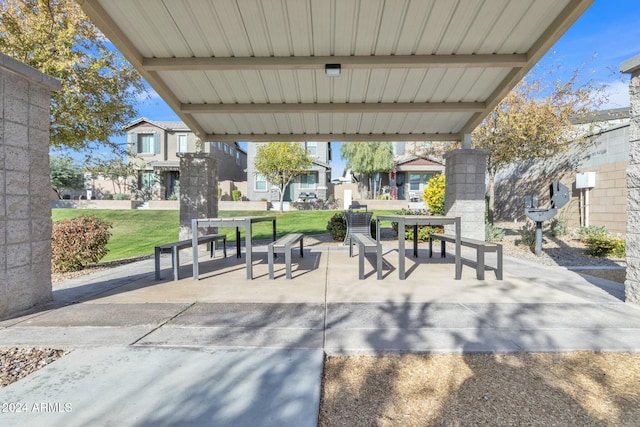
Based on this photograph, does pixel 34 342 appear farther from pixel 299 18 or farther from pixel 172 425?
pixel 299 18

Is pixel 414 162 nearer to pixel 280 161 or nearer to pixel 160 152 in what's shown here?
pixel 280 161

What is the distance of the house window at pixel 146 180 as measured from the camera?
92.0 feet

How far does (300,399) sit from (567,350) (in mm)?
2223

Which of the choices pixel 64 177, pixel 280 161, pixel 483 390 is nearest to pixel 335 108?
pixel 483 390

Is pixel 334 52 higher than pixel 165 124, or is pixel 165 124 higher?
pixel 165 124

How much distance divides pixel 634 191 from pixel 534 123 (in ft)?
24.9

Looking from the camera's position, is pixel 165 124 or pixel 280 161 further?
pixel 165 124

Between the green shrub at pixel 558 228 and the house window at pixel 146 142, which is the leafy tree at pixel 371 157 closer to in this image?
the house window at pixel 146 142

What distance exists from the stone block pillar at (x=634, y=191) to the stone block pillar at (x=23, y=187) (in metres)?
6.72

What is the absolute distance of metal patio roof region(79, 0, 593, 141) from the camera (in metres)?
4.71

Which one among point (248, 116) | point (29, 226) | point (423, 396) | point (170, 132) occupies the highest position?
point (170, 132)

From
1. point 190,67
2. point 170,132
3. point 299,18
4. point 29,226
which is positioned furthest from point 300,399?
point 170,132

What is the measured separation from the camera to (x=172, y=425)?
1.78m

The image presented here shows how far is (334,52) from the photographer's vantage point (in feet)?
18.6
